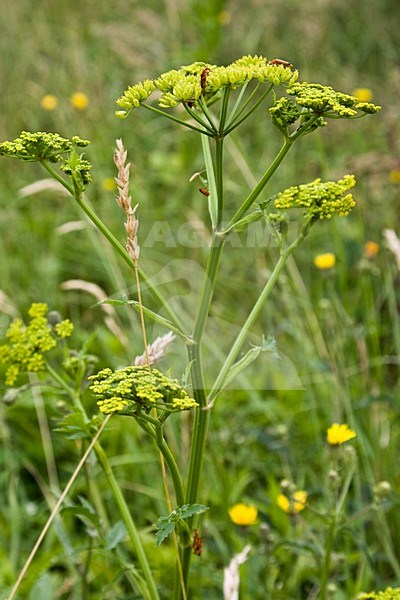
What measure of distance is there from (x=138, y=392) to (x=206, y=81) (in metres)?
0.36

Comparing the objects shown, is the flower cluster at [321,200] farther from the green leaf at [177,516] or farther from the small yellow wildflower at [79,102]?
the small yellow wildflower at [79,102]

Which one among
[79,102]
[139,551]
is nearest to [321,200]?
[139,551]

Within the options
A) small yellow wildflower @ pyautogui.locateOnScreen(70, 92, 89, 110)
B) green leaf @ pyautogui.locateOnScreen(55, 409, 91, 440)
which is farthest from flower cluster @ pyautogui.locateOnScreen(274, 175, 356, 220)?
small yellow wildflower @ pyautogui.locateOnScreen(70, 92, 89, 110)

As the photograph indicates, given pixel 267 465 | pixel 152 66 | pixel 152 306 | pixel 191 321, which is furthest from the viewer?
pixel 152 66

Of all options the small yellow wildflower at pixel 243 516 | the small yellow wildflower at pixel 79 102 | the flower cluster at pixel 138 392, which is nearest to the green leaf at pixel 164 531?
the flower cluster at pixel 138 392

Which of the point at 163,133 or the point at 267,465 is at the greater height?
the point at 163,133

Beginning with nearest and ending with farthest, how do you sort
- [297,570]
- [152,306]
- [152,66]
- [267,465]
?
[297,570] → [267,465] → [152,306] → [152,66]

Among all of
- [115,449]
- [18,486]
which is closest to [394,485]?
[115,449]

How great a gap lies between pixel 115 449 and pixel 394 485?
0.80m

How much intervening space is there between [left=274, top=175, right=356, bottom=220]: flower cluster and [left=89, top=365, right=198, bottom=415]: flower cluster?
0.28 m

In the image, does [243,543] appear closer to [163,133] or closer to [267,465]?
[267,465]

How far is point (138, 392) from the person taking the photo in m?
0.80

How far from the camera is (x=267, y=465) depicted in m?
1.97

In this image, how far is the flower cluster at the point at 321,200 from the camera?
3.12 feet
